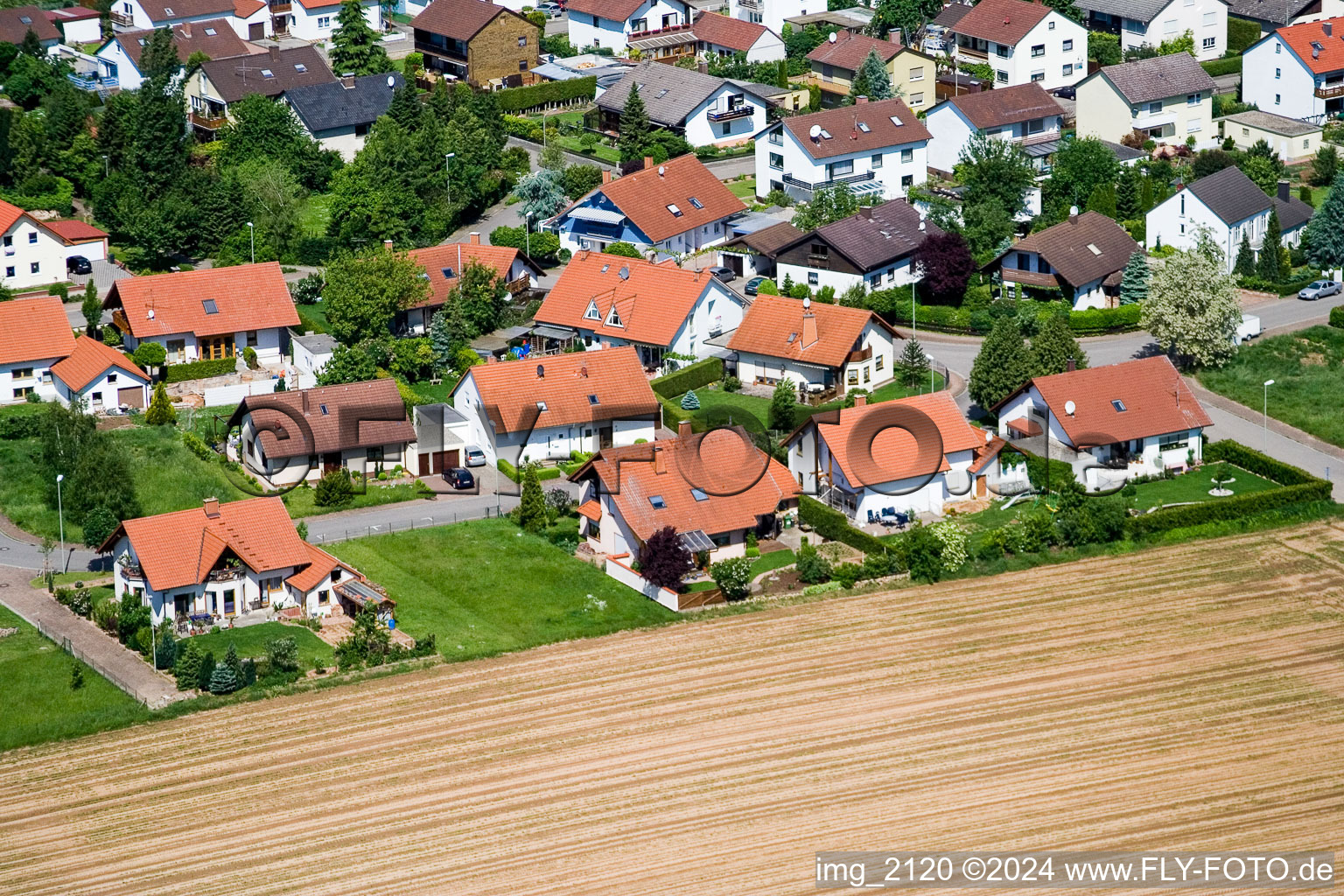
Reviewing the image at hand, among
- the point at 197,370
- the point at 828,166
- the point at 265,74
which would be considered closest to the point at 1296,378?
the point at 828,166

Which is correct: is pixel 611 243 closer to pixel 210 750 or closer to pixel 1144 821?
pixel 210 750

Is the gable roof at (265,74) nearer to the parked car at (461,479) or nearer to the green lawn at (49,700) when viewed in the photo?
the parked car at (461,479)

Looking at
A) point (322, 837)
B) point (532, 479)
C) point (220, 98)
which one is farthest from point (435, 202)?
point (322, 837)

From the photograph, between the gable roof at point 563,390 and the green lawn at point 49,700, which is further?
the gable roof at point 563,390

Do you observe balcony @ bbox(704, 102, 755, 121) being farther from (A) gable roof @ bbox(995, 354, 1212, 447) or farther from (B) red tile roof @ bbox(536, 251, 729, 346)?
(A) gable roof @ bbox(995, 354, 1212, 447)

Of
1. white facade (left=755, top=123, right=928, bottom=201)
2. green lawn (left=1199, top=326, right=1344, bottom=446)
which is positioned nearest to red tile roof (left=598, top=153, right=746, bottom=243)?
white facade (left=755, top=123, right=928, bottom=201)

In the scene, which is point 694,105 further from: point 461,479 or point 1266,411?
point 461,479

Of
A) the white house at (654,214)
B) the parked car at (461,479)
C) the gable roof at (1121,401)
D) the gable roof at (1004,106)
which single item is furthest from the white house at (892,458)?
the gable roof at (1004,106)
